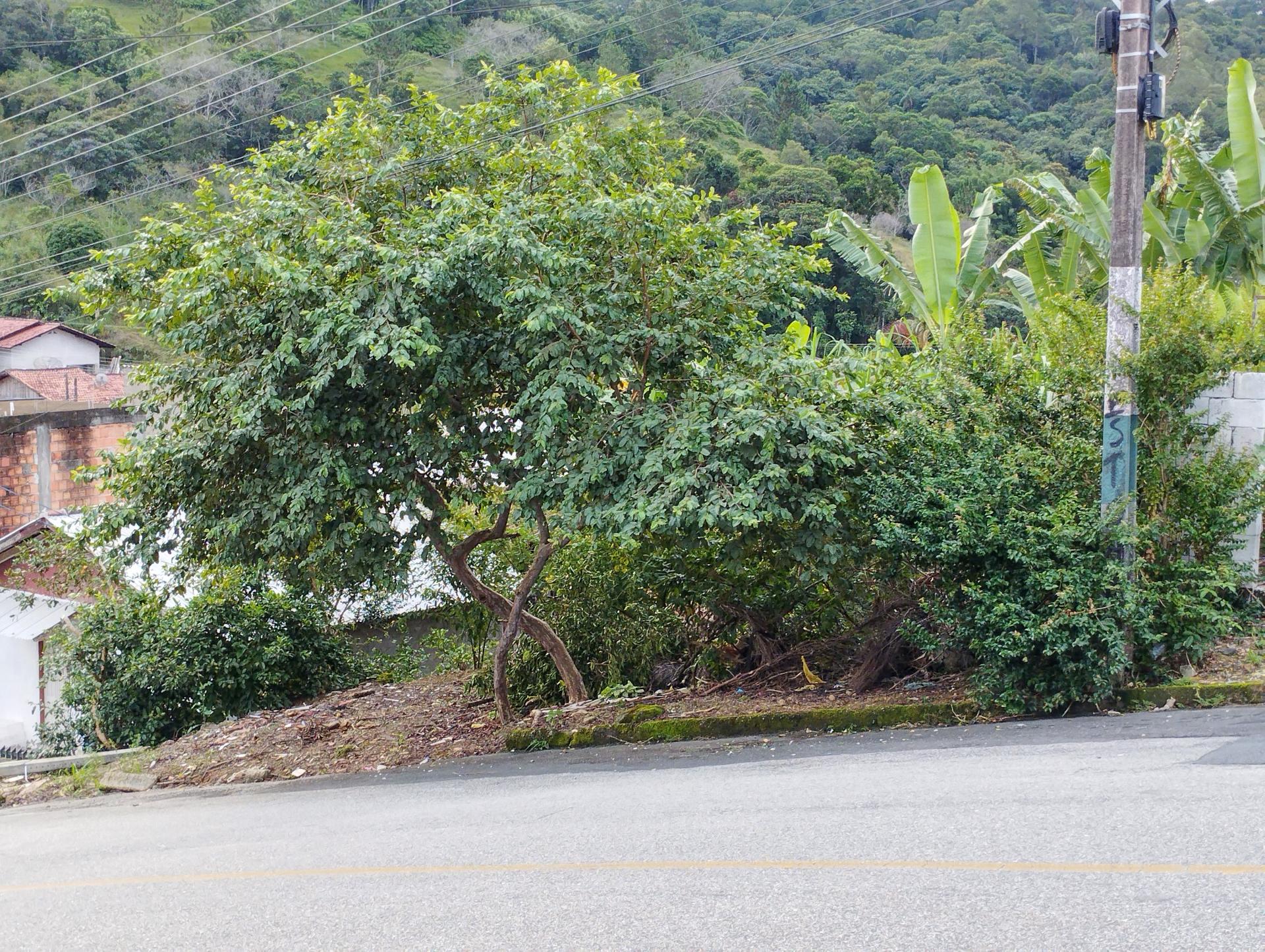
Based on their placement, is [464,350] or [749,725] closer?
[464,350]

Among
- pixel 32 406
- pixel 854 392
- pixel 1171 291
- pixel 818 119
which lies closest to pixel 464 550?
pixel 854 392

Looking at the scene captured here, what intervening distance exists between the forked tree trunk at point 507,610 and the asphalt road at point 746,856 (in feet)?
7.32

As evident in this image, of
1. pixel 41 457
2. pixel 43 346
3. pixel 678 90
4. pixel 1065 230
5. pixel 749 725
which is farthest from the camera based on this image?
pixel 678 90

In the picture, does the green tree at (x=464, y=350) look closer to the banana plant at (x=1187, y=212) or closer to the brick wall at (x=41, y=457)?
the banana plant at (x=1187, y=212)

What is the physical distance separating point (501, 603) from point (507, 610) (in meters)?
0.10

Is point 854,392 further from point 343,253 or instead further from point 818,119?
point 818,119

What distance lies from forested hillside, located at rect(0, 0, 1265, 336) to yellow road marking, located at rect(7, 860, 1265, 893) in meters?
40.8

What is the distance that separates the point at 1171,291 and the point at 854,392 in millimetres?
2696

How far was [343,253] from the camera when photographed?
1039cm

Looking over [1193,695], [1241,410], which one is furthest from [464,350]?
[1241,410]

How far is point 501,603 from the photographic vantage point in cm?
1270

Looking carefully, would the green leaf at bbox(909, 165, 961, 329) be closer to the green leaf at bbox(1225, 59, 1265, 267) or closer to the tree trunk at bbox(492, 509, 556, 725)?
the green leaf at bbox(1225, 59, 1265, 267)

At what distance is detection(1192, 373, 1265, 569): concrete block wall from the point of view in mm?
10641

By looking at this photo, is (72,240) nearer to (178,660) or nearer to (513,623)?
(178,660)
